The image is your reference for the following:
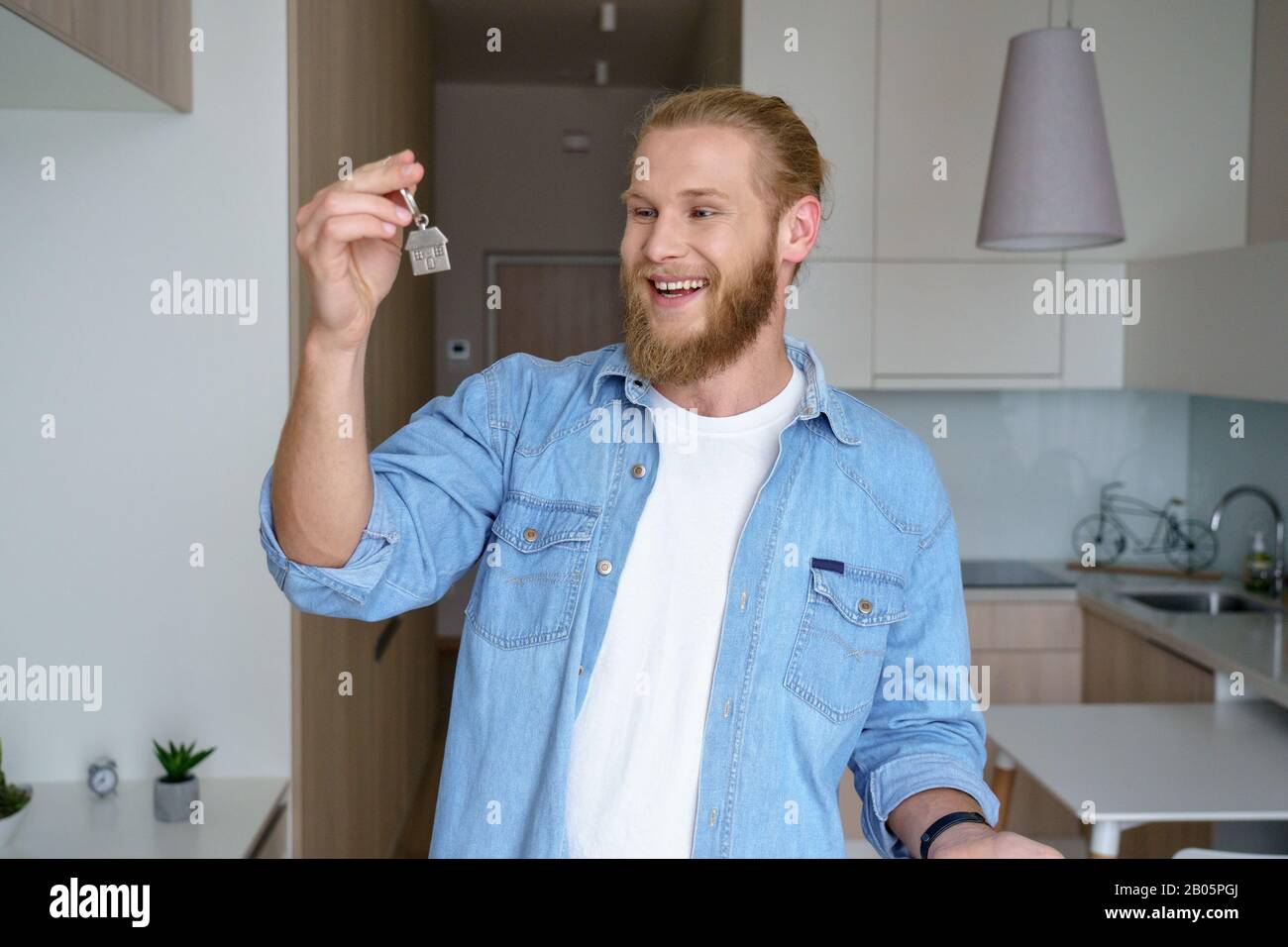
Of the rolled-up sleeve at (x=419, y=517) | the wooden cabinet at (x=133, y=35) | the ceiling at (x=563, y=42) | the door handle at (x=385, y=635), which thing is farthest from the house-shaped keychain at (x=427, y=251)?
the ceiling at (x=563, y=42)

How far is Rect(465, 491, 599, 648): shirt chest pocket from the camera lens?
1.00 m

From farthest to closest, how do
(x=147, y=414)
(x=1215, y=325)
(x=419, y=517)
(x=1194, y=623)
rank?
(x=1215, y=325), (x=1194, y=623), (x=147, y=414), (x=419, y=517)

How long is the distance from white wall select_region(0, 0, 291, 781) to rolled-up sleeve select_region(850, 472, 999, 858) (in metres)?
1.02

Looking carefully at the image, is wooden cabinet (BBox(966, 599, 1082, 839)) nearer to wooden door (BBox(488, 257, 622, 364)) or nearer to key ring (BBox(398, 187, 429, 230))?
key ring (BBox(398, 187, 429, 230))

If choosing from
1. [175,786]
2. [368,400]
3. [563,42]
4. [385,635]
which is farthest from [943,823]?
[563,42]

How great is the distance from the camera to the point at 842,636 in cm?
103

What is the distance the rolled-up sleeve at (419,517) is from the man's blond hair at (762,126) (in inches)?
11.8

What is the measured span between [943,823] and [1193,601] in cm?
254

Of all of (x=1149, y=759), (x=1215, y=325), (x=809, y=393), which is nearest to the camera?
(x=809, y=393)

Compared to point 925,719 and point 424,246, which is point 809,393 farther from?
point 424,246

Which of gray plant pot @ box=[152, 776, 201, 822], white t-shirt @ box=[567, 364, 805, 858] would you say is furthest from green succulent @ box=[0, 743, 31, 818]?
white t-shirt @ box=[567, 364, 805, 858]

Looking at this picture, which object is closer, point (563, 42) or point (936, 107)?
→ point (936, 107)

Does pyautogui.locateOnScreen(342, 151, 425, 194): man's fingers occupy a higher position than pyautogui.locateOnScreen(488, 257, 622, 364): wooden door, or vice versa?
pyautogui.locateOnScreen(488, 257, 622, 364): wooden door

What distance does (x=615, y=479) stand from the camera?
41.1 inches
